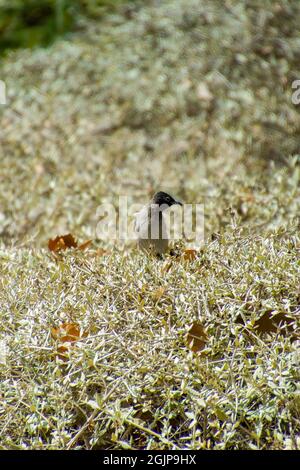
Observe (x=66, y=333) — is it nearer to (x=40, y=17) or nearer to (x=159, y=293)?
(x=159, y=293)

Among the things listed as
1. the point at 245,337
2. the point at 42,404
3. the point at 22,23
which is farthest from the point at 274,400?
the point at 22,23

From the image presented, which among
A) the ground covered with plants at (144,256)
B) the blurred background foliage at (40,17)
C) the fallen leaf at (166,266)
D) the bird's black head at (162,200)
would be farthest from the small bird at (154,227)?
the blurred background foliage at (40,17)

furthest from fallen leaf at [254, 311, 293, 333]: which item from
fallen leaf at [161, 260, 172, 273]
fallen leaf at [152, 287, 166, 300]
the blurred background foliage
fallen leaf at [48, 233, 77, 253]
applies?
the blurred background foliage

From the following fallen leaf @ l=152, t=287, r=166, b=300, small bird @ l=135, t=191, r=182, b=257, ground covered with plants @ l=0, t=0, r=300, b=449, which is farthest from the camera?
small bird @ l=135, t=191, r=182, b=257

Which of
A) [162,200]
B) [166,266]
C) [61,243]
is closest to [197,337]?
[166,266]

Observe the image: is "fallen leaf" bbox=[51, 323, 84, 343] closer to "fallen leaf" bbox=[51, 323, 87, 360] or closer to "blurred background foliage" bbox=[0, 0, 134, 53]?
"fallen leaf" bbox=[51, 323, 87, 360]

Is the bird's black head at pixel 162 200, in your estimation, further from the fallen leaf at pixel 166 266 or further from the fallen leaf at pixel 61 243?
the fallen leaf at pixel 166 266

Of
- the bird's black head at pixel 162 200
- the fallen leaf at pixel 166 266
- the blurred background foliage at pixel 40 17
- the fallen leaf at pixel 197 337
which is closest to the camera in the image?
the fallen leaf at pixel 197 337

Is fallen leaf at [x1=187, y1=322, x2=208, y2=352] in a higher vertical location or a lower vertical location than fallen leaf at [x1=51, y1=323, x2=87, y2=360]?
higher
